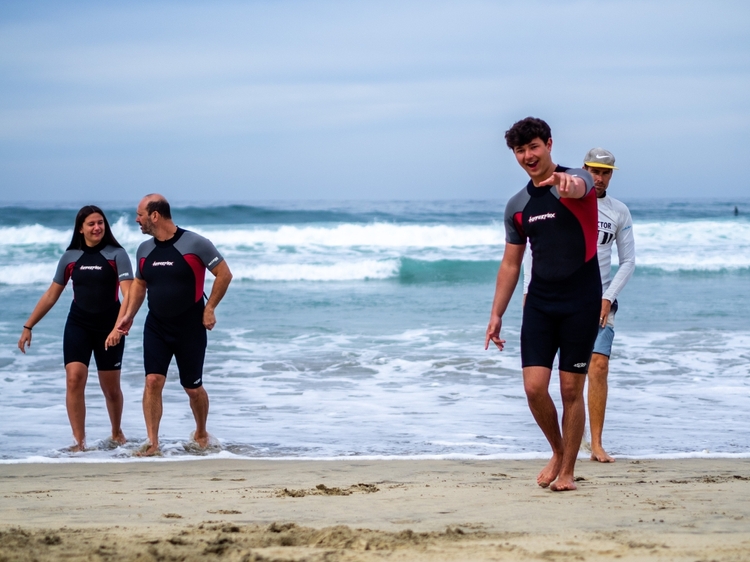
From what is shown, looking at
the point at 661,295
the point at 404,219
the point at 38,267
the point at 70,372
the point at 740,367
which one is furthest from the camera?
the point at 404,219

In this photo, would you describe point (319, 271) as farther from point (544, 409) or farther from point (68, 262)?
point (544, 409)

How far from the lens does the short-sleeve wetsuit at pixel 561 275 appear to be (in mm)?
4395

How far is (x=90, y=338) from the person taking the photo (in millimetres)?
6574

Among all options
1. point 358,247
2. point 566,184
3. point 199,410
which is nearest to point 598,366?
point 566,184

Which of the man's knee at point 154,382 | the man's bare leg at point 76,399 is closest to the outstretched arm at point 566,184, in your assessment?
the man's knee at point 154,382

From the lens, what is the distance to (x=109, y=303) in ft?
21.5

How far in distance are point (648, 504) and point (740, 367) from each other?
5.84 metres

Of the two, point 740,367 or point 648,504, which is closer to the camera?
point 648,504

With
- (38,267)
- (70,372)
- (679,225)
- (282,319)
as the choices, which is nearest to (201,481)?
(70,372)

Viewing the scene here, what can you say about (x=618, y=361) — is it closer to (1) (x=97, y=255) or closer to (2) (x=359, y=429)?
(2) (x=359, y=429)

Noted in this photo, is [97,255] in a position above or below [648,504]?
above

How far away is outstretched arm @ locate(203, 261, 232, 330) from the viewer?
6.24 metres

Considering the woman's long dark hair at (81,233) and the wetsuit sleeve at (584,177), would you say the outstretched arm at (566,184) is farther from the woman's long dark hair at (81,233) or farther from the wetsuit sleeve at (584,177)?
the woman's long dark hair at (81,233)

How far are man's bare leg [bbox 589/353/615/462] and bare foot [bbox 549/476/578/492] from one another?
1.28 meters
